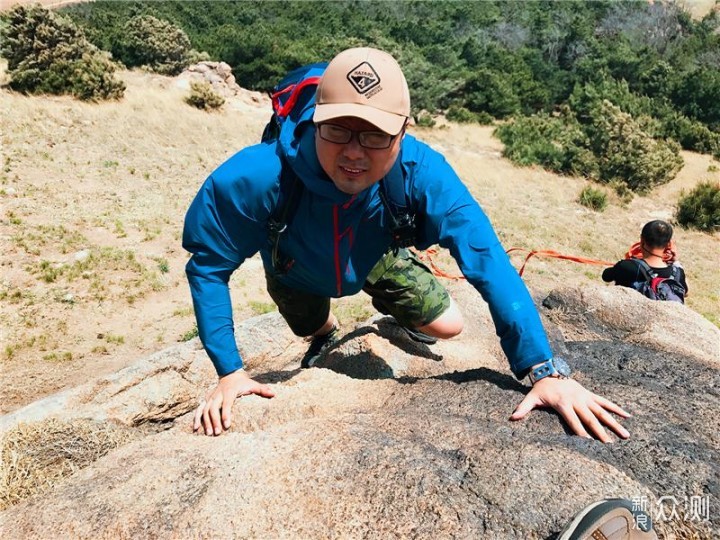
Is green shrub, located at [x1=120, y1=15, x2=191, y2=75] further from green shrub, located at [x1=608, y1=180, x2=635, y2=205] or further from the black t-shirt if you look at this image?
the black t-shirt

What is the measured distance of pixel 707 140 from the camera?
2031 cm

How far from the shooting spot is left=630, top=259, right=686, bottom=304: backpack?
15.9ft

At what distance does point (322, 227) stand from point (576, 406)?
120 centimetres

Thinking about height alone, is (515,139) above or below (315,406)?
below

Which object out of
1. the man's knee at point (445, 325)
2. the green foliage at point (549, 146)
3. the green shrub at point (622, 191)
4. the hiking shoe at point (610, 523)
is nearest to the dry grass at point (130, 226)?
the green shrub at point (622, 191)

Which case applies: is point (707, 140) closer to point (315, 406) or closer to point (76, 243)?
point (76, 243)

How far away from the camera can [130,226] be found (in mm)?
8617

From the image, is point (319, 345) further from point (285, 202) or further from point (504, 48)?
point (504, 48)

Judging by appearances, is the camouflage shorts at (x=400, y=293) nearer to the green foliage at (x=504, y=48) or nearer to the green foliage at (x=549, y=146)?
the green foliage at (x=549, y=146)

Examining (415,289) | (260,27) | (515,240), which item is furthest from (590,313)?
(260,27)

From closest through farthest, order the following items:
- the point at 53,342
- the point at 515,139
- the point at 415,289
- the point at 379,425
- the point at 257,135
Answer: the point at 379,425
the point at 415,289
the point at 53,342
the point at 257,135
the point at 515,139

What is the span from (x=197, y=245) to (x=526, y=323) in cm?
A: 134

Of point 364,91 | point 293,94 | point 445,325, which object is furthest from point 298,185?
point 445,325

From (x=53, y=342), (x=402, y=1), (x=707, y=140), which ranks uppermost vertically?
(x=402, y=1)
